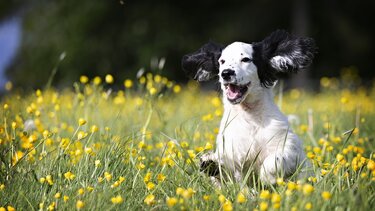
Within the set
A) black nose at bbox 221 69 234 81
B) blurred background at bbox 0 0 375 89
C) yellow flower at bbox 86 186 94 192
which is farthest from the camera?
blurred background at bbox 0 0 375 89

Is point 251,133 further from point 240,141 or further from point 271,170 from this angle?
point 271,170

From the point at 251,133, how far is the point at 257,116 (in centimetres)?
14

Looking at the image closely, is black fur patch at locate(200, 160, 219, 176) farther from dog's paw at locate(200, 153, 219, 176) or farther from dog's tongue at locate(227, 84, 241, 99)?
dog's tongue at locate(227, 84, 241, 99)

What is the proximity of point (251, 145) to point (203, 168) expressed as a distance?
352mm

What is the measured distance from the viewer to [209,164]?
392 centimetres

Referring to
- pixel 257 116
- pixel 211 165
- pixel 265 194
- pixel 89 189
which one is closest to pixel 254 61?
pixel 257 116

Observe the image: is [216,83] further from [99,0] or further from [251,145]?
[99,0]

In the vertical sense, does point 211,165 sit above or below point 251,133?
below

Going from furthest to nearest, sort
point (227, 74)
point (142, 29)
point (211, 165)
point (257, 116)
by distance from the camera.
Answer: point (142, 29)
point (257, 116)
point (211, 165)
point (227, 74)

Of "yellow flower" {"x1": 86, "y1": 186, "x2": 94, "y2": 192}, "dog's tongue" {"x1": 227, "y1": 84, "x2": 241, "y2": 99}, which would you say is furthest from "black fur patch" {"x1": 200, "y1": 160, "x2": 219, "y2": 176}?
"yellow flower" {"x1": 86, "y1": 186, "x2": 94, "y2": 192}

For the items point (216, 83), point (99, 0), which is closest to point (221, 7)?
point (99, 0)

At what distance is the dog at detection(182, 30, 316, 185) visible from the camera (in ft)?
12.5

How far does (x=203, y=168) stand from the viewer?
393 cm

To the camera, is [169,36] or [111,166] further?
[169,36]
